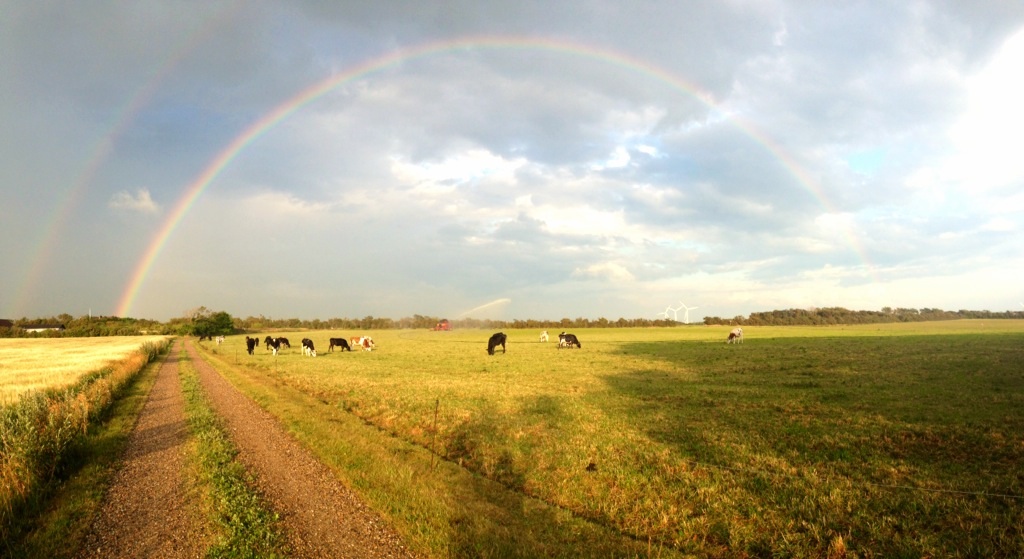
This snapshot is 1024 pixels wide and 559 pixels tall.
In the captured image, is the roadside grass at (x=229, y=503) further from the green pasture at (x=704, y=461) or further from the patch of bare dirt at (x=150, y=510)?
the green pasture at (x=704, y=461)

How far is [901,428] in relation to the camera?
1207cm

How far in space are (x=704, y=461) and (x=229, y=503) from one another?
909cm

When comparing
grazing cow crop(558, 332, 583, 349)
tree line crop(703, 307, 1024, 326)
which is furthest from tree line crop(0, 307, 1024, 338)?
grazing cow crop(558, 332, 583, 349)

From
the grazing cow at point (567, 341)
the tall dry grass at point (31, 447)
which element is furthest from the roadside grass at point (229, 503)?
the grazing cow at point (567, 341)

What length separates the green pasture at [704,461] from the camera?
267 inches

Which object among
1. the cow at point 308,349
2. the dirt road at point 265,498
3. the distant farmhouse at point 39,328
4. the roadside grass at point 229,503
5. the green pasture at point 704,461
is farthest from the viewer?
the distant farmhouse at point 39,328

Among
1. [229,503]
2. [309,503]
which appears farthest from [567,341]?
[229,503]

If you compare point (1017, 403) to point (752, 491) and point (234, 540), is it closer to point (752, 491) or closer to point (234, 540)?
point (752, 491)

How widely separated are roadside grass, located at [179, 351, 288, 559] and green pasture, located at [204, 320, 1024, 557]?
170 centimetres

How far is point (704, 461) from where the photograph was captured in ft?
32.6

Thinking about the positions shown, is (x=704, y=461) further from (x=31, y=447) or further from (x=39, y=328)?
(x=39, y=328)

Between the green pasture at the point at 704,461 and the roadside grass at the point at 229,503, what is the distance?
170 centimetres

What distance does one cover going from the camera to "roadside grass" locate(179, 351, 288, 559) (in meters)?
6.41

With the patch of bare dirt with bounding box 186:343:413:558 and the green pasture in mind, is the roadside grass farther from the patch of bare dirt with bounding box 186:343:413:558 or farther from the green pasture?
the green pasture
